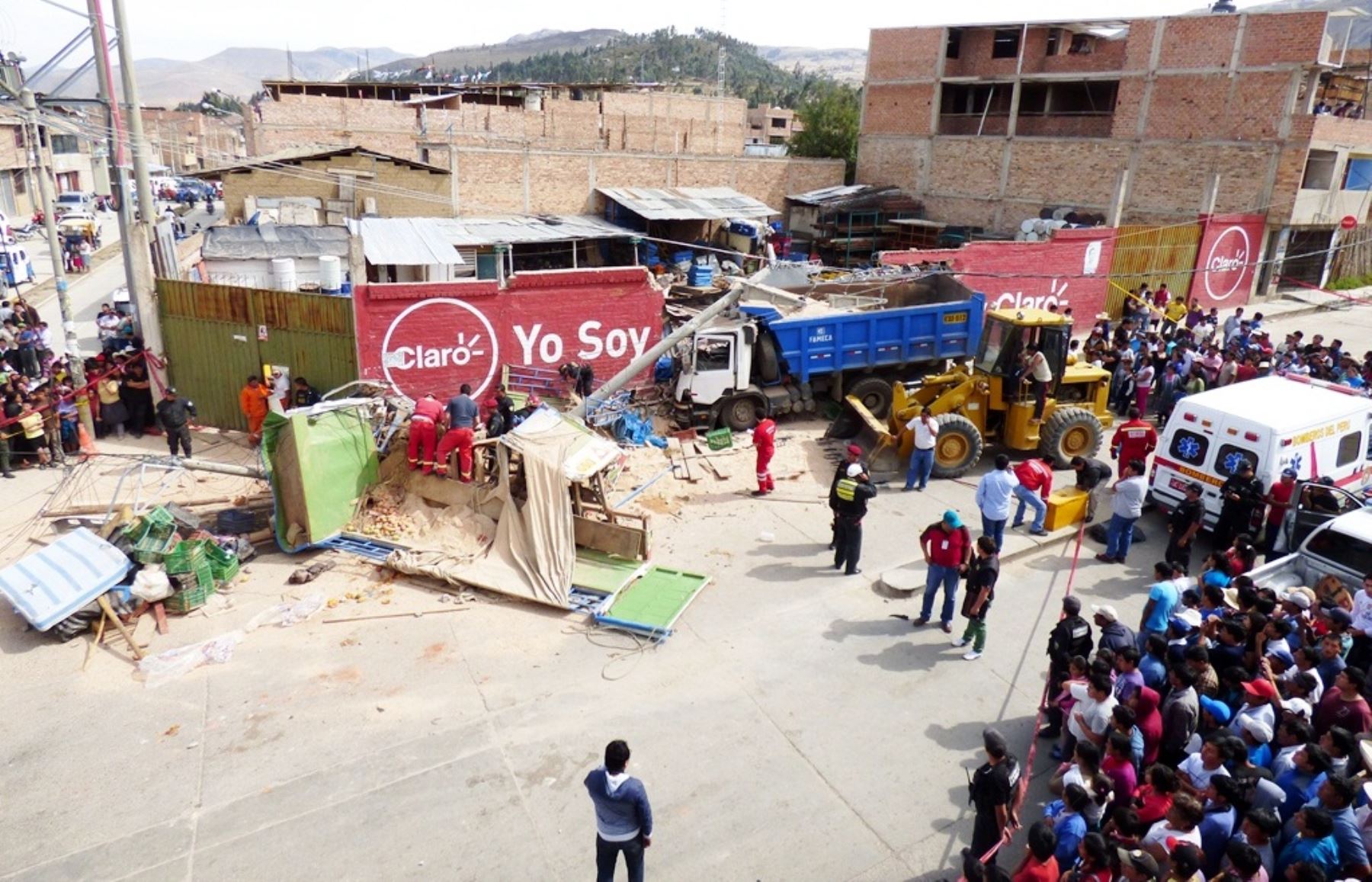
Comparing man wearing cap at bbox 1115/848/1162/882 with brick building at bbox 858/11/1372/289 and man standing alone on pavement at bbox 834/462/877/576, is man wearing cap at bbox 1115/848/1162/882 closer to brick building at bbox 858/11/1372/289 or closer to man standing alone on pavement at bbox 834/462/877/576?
man standing alone on pavement at bbox 834/462/877/576

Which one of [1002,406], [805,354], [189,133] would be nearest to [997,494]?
[1002,406]

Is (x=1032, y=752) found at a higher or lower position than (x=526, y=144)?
lower

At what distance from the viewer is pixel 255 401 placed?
14.2m

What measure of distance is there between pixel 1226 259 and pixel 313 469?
89.6ft

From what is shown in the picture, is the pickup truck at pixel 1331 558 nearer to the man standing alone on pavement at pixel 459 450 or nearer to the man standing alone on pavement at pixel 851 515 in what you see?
the man standing alone on pavement at pixel 851 515

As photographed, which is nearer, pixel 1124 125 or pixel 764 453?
pixel 764 453

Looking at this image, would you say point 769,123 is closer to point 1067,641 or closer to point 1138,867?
point 1067,641

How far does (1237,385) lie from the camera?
11.8m

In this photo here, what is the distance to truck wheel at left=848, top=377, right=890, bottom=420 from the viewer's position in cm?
1603

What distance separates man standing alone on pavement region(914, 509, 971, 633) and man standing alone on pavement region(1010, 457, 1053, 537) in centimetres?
275

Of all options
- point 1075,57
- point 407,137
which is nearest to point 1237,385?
point 1075,57

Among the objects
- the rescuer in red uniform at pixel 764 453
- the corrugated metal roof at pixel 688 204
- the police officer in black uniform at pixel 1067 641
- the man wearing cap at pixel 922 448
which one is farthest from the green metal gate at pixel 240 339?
the corrugated metal roof at pixel 688 204

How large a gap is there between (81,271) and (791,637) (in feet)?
111

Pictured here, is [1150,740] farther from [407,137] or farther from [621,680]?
[407,137]
